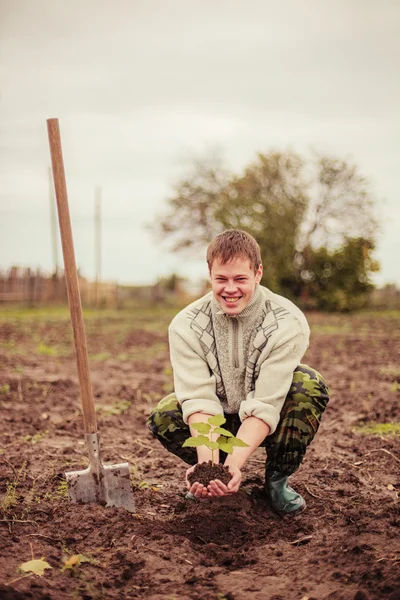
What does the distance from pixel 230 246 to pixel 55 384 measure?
4.17 metres

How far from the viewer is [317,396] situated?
293 cm

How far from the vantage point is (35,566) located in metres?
2.24

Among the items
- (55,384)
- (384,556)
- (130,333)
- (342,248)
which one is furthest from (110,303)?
(384,556)

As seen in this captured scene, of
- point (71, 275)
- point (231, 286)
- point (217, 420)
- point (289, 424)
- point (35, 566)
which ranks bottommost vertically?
point (35, 566)

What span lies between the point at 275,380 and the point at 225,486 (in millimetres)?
533

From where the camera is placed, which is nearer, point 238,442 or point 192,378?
point 238,442

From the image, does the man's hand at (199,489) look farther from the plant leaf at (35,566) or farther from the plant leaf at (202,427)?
the plant leaf at (35,566)

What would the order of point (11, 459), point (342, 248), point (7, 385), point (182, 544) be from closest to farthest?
1. point (182, 544)
2. point (11, 459)
3. point (7, 385)
4. point (342, 248)

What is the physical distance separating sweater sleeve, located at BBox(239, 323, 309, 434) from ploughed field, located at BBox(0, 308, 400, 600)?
1.33 ft

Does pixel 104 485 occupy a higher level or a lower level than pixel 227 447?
lower

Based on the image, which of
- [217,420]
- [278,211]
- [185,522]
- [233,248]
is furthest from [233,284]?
[278,211]

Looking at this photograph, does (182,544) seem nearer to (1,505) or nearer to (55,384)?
(1,505)

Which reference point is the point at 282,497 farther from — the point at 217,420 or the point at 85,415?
the point at 85,415

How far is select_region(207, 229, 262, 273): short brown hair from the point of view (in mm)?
2865
